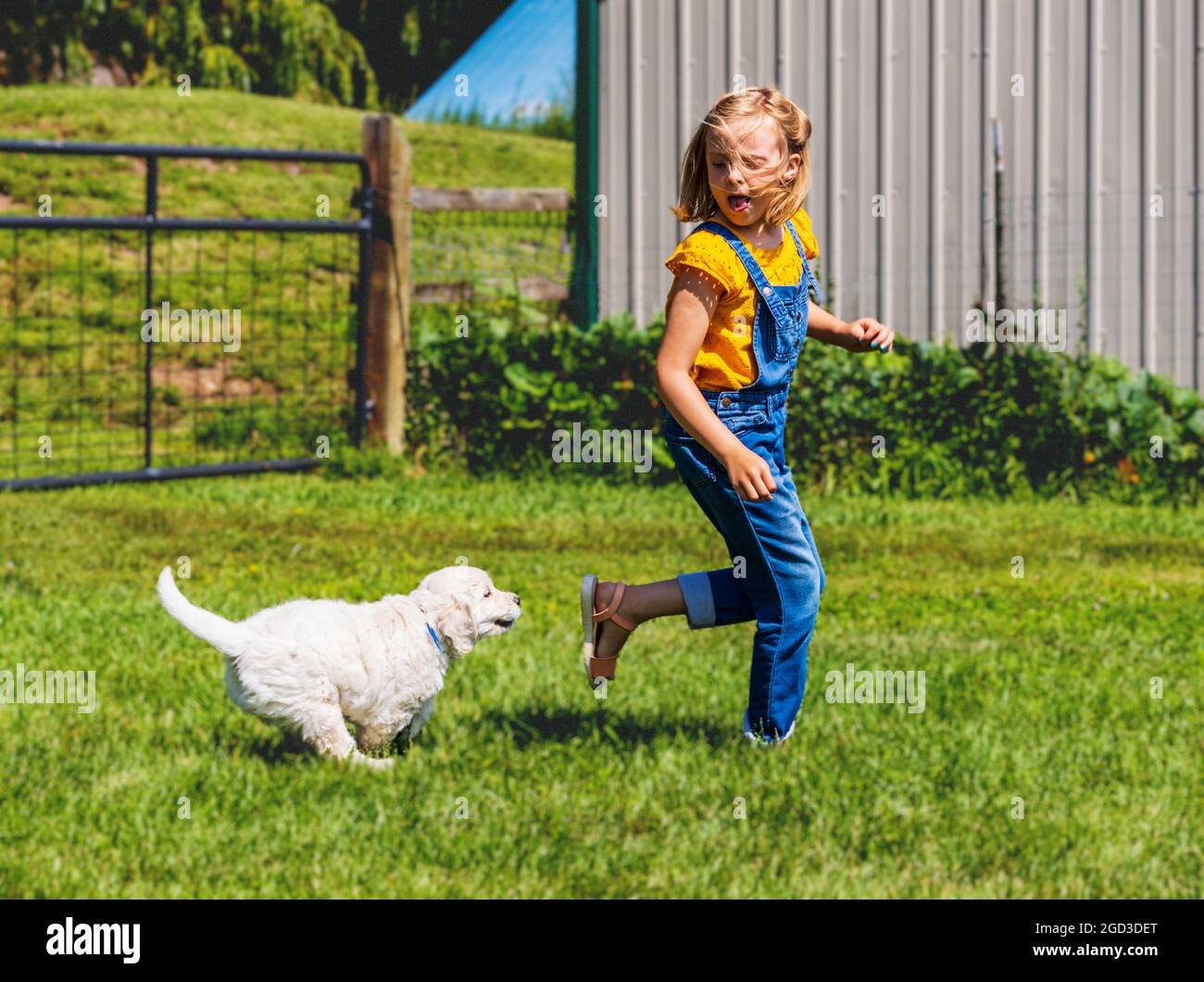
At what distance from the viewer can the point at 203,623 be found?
459 centimetres

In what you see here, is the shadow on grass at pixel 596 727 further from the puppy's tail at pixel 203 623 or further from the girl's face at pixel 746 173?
the girl's face at pixel 746 173

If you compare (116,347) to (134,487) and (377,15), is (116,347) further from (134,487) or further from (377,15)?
(377,15)

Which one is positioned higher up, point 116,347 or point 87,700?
point 116,347

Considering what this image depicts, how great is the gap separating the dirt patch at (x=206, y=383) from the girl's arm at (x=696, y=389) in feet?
28.9

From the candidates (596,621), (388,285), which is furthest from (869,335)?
(388,285)

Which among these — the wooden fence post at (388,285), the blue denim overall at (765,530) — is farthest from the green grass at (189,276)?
the blue denim overall at (765,530)

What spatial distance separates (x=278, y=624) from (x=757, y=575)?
4.34 feet

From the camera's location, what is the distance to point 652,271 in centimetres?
1191

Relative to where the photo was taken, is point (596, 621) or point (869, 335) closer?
point (869, 335)

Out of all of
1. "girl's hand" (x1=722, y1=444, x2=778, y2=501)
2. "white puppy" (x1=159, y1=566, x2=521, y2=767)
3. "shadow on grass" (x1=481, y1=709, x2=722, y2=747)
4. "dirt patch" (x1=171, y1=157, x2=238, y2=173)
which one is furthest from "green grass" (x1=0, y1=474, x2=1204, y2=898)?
"dirt patch" (x1=171, y1=157, x2=238, y2=173)

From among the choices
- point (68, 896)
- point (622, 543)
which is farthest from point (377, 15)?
point (68, 896)

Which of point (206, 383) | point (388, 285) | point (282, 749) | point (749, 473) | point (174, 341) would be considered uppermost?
point (388, 285)

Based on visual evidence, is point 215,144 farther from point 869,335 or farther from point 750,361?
point 750,361

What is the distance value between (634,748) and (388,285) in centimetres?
666
